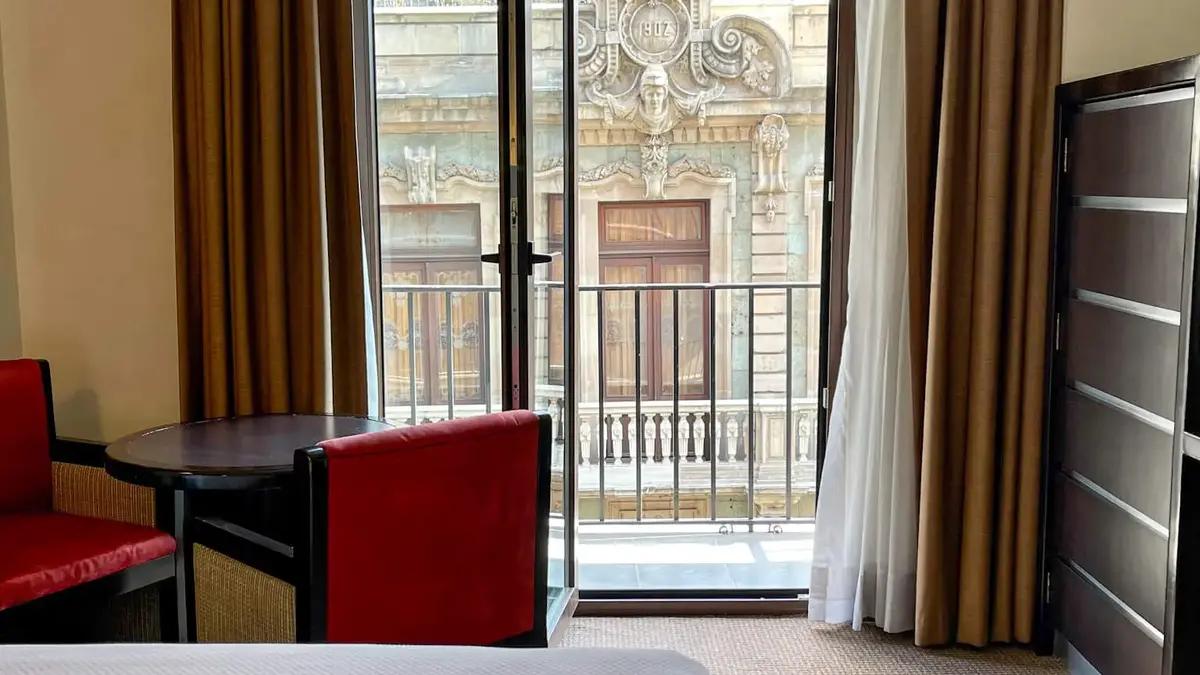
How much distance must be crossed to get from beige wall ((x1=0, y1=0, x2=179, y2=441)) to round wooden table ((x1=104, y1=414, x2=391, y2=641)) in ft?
1.60

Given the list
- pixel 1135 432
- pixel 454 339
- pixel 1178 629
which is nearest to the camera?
pixel 1178 629

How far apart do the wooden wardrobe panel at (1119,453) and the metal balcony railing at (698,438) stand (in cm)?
153

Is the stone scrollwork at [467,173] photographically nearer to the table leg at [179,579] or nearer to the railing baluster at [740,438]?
the table leg at [179,579]

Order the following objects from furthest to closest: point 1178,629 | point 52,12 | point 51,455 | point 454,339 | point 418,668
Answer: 1. point 454,339
2. point 52,12
3. point 51,455
4. point 1178,629
5. point 418,668

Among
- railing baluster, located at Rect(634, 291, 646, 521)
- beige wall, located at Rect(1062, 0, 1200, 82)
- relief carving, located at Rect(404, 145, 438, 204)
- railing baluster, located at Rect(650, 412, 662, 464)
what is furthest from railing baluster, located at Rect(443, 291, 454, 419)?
railing baluster, located at Rect(650, 412, 662, 464)

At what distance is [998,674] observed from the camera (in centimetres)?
272

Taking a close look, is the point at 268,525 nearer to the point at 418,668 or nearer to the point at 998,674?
the point at 418,668

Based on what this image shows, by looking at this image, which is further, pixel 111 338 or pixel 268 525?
pixel 111 338

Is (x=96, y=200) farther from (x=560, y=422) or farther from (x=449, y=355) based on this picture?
(x=560, y=422)

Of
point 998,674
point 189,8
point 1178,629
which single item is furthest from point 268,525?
point 1178,629

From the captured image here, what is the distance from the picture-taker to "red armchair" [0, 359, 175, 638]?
2172mm

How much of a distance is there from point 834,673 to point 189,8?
7.55 feet

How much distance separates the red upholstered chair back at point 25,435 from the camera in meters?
A: 2.54

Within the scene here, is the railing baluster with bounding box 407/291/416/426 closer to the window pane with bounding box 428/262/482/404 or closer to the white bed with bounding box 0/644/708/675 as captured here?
the window pane with bounding box 428/262/482/404
